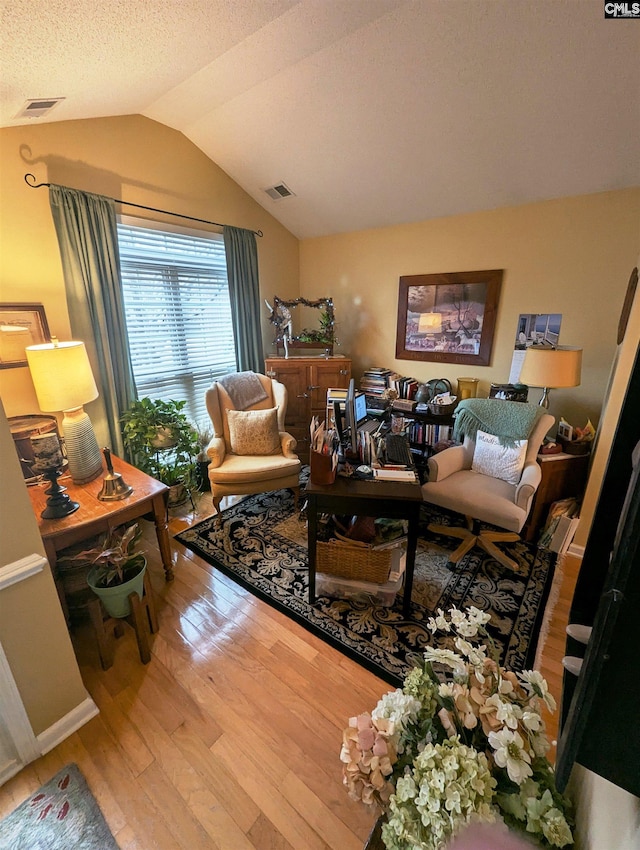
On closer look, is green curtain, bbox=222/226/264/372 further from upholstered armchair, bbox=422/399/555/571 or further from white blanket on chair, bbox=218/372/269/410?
Answer: upholstered armchair, bbox=422/399/555/571

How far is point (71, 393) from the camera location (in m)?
1.82

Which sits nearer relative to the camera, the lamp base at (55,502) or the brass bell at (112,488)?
the lamp base at (55,502)

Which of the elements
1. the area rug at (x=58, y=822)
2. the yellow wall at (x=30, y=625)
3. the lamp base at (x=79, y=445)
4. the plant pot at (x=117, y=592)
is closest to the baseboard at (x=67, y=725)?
the yellow wall at (x=30, y=625)

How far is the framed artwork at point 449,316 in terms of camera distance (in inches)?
111

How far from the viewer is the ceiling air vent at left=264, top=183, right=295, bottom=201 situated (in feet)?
9.90

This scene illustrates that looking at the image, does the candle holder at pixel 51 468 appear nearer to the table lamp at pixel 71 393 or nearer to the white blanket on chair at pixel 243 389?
the table lamp at pixel 71 393

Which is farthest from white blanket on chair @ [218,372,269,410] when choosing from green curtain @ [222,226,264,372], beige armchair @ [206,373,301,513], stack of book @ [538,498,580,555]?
stack of book @ [538,498,580,555]

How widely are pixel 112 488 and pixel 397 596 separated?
1.65 metres

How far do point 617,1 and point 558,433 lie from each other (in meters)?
2.10

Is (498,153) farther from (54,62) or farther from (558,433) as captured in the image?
(54,62)

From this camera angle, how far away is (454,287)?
2.95m

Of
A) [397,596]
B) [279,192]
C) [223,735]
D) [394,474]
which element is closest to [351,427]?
[394,474]

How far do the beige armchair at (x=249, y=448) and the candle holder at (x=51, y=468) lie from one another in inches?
38.3

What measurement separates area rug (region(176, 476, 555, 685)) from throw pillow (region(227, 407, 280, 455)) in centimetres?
51
